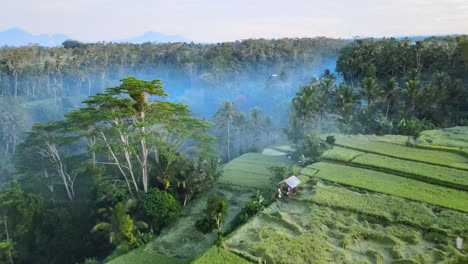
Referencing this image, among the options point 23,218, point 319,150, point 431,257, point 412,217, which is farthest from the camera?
point 319,150

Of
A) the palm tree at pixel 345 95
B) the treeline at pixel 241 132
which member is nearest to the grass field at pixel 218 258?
the treeline at pixel 241 132

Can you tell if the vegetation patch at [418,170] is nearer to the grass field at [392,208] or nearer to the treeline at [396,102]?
the grass field at [392,208]

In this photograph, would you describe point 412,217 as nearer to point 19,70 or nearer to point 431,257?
point 431,257

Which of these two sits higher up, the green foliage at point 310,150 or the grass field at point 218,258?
the green foliage at point 310,150

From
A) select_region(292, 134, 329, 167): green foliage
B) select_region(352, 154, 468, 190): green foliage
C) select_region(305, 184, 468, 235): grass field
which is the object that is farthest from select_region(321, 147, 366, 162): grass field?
select_region(305, 184, 468, 235): grass field

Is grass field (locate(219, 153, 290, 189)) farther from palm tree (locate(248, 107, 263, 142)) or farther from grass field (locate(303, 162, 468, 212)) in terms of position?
palm tree (locate(248, 107, 263, 142))

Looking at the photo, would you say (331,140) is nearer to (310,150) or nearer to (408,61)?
(310,150)

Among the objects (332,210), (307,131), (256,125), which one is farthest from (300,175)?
(256,125)
